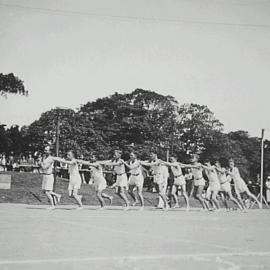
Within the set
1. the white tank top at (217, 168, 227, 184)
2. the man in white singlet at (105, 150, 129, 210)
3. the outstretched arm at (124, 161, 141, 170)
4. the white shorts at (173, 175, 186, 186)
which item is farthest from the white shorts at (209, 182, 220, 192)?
the man in white singlet at (105, 150, 129, 210)

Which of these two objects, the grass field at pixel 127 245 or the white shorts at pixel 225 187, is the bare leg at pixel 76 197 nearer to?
the grass field at pixel 127 245

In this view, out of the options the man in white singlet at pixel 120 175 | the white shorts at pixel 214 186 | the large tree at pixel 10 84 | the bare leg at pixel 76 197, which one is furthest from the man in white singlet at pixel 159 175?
the large tree at pixel 10 84

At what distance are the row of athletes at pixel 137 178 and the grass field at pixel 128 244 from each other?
18.5 feet

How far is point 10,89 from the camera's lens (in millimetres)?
51625

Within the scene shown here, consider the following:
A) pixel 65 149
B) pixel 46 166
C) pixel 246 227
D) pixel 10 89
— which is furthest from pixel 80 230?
pixel 65 149

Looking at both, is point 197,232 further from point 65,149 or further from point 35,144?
point 35,144

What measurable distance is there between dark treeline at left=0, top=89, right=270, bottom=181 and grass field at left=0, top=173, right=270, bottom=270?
62.4 metres

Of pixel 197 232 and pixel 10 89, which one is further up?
pixel 10 89

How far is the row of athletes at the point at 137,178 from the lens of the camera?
21.1 metres

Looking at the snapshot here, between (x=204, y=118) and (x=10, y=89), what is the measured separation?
4500 centimetres

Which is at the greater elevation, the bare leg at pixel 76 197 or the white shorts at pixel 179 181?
the white shorts at pixel 179 181

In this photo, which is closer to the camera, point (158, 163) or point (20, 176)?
point (158, 163)

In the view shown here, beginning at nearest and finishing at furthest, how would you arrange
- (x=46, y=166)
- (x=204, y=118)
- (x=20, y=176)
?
(x=46, y=166) → (x=20, y=176) → (x=204, y=118)

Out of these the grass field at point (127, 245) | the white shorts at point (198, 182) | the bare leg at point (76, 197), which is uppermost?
the white shorts at point (198, 182)
